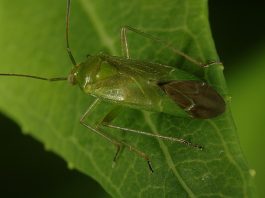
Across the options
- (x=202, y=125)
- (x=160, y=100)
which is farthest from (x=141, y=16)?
(x=202, y=125)

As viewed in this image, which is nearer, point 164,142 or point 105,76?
point 164,142

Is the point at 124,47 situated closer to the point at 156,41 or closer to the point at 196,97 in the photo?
the point at 156,41

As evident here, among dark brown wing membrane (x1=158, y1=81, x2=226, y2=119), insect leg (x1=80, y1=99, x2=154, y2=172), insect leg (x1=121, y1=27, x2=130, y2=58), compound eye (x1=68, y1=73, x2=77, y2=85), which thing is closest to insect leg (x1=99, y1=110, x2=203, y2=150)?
insect leg (x1=80, y1=99, x2=154, y2=172)

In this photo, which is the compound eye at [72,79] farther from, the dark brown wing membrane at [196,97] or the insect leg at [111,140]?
the dark brown wing membrane at [196,97]

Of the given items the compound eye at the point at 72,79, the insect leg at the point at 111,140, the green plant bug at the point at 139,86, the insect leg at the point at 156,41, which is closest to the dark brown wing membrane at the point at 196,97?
the green plant bug at the point at 139,86

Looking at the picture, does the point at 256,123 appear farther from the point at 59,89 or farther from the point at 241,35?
the point at 59,89

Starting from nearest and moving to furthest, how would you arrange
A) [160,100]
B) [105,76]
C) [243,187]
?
[243,187], [160,100], [105,76]

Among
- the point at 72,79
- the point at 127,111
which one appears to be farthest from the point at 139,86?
the point at 72,79
